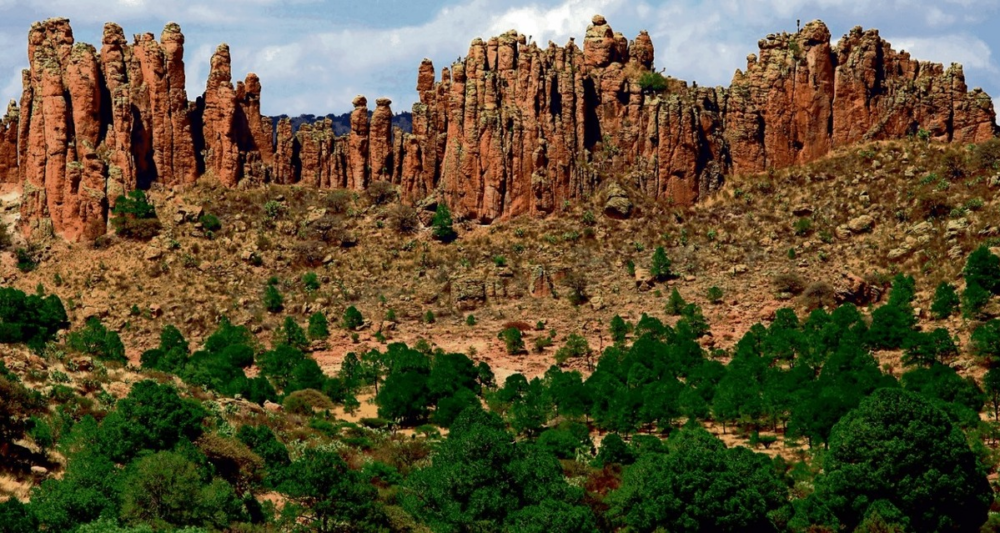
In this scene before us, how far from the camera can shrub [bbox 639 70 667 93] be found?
443ft

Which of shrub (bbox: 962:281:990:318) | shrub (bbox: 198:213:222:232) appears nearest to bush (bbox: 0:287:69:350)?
shrub (bbox: 198:213:222:232)

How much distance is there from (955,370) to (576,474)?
3128 centimetres

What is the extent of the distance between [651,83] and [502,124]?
15.2m

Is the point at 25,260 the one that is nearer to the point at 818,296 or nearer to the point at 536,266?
the point at 536,266

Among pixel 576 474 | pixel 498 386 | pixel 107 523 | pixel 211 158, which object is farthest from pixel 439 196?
pixel 107 523

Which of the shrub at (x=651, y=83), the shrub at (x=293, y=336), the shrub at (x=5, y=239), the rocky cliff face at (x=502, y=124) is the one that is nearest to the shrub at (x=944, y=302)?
the rocky cliff face at (x=502, y=124)

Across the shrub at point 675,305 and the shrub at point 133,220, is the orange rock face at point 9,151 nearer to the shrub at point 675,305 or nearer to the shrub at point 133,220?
the shrub at point 133,220

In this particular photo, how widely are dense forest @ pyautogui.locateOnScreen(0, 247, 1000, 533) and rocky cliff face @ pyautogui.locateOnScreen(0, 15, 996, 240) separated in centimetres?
2185

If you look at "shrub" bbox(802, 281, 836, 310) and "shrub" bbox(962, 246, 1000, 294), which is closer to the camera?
"shrub" bbox(962, 246, 1000, 294)

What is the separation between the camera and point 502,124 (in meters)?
131

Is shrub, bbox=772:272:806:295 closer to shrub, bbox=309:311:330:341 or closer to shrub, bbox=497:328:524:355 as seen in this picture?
shrub, bbox=497:328:524:355

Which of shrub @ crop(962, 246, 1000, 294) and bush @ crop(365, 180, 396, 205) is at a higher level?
bush @ crop(365, 180, 396, 205)

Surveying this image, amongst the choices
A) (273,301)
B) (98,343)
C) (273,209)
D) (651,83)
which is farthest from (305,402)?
(651,83)

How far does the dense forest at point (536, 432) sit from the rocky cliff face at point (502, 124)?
71.7ft
